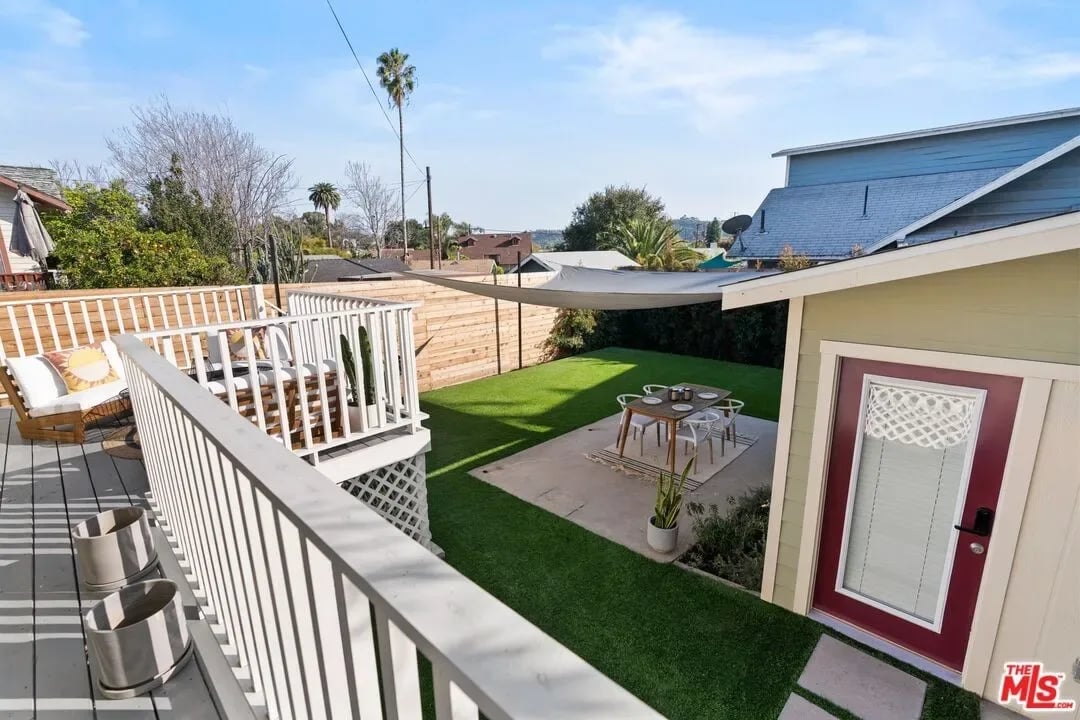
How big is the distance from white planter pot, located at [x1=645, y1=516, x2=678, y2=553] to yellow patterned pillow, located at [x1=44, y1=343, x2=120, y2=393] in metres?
5.18

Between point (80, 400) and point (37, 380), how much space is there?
0.46 metres

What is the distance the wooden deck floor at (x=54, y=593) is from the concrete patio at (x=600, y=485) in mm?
3662

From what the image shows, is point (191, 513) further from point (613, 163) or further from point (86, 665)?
point (613, 163)

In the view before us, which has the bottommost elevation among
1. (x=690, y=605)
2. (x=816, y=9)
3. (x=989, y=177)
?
(x=690, y=605)

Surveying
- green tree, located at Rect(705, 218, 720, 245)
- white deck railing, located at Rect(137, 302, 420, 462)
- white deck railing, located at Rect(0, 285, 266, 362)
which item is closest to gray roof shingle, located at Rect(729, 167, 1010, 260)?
white deck railing, located at Rect(137, 302, 420, 462)

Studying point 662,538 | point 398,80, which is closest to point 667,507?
point 662,538

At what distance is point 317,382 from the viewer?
392 centimetres

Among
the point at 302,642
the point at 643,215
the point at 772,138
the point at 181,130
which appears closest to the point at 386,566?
the point at 302,642

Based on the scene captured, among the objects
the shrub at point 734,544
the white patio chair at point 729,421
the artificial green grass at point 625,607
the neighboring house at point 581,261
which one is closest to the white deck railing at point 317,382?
the artificial green grass at point 625,607

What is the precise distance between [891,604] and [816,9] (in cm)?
600

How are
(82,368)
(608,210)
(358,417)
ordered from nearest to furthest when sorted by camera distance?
(358,417), (82,368), (608,210)

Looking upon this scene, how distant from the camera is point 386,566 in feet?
2.09

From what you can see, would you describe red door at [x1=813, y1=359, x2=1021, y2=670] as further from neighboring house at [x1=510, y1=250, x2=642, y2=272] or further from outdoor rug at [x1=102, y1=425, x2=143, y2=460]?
neighboring house at [x1=510, y1=250, x2=642, y2=272]

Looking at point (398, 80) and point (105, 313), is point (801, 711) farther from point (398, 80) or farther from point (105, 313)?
point (398, 80)
